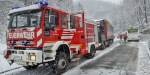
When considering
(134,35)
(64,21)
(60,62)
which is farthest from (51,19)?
(134,35)

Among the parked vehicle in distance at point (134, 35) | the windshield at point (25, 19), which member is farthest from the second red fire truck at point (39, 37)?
the parked vehicle in distance at point (134, 35)

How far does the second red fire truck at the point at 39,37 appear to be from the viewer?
6660mm

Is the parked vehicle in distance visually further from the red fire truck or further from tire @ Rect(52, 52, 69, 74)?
tire @ Rect(52, 52, 69, 74)

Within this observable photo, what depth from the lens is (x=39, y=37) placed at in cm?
670

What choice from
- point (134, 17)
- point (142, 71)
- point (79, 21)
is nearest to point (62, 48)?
point (79, 21)

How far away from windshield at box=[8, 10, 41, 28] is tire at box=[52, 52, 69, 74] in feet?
6.42

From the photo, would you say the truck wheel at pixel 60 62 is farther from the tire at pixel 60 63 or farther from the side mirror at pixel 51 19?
the side mirror at pixel 51 19

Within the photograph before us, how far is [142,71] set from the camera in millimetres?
7758

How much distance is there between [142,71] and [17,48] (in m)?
6.31

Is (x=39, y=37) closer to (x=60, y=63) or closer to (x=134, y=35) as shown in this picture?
(x=60, y=63)

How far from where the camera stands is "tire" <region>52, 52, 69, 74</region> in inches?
290

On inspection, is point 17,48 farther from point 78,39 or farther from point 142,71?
point 142,71

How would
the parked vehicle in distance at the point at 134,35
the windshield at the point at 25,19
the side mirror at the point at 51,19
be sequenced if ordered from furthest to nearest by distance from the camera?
1. the parked vehicle in distance at the point at 134,35
2. the side mirror at the point at 51,19
3. the windshield at the point at 25,19

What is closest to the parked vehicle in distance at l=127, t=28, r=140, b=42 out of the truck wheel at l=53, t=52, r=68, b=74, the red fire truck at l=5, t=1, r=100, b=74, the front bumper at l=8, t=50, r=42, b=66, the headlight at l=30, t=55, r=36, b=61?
the red fire truck at l=5, t=1, r=100, b=74
